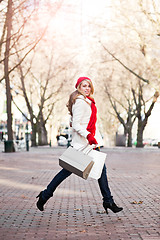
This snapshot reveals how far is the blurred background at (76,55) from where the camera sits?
20.3m

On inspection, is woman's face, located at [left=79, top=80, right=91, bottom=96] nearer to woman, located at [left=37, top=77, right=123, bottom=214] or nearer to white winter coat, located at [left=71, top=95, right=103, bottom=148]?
woman, located at [left=37, top=77, right=123, bottom=214]

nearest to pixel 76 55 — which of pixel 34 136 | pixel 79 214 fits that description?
pixel 34 136

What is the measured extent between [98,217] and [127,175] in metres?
6.69

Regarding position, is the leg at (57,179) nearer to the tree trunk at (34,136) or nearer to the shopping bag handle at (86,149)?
the shopping bag handle at (86,149)

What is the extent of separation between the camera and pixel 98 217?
6453 mm

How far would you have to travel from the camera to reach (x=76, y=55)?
124 ft

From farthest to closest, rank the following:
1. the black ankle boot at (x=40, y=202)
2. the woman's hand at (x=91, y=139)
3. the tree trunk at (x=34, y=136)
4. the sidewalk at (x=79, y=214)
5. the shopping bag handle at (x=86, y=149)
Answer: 1. the tree trunk at (x=34, y=136)
2. the black ankle boot at (x=40, y=202)
3. the shopping bag handle at (x=86, y=149)
4. the woman's hand at (x=91, y=139)
5. the sidewalk at (x=79, y=214)

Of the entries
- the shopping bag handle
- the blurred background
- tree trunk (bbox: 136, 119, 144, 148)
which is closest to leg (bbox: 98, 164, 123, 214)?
the shopping bag handle

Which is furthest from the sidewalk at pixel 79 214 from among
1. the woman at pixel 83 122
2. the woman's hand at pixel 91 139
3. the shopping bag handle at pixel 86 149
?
the woman's hand at pixel 91 139

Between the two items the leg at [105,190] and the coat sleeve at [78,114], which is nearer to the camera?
the coat sleeve at [78,114]

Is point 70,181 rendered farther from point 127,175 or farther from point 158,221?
point 158,221

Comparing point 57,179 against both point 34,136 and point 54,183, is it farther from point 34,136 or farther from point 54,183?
point 34,136

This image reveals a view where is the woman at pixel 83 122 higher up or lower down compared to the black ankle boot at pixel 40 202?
higher up

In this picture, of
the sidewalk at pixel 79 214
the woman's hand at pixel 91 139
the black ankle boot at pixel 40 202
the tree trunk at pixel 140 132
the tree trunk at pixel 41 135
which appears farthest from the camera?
the tree trunk at pixel 41 135
